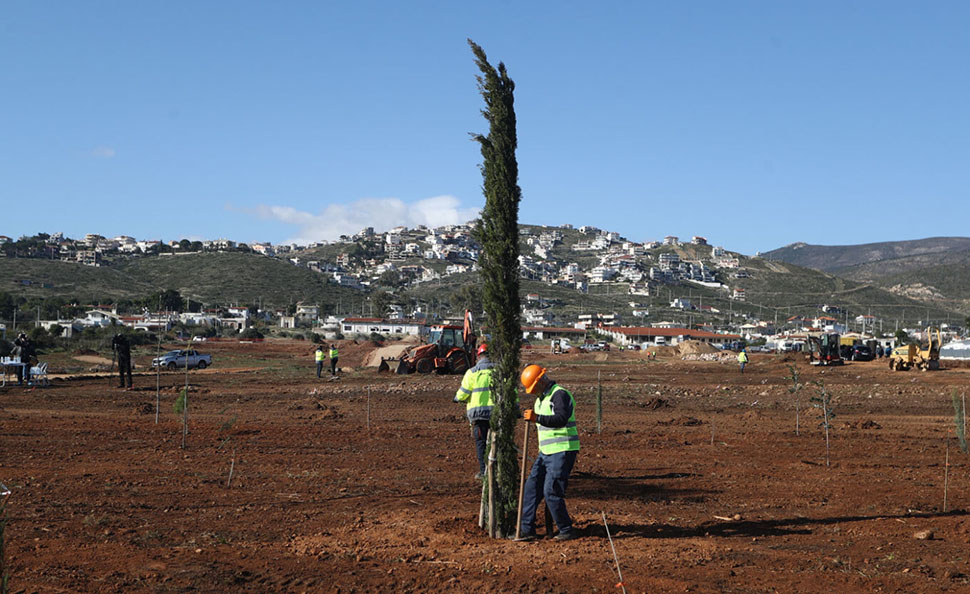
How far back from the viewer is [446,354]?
1538 inches

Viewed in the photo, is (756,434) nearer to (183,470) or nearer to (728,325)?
(183,470)

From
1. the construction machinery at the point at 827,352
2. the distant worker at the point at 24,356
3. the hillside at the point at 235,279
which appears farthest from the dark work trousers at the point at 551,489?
the hillside at the point at 235,279

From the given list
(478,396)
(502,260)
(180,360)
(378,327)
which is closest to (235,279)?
(378,327)

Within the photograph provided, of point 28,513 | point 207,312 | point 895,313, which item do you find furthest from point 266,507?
point 895,313

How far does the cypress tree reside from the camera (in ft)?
28.0

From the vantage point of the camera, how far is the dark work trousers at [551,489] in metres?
8.29

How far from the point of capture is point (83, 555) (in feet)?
25.4

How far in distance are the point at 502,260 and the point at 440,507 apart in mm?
3153

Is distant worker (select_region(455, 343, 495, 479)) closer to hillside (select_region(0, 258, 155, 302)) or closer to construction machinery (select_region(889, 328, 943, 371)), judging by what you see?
construction machinery (select_region(889, 328, 943, 371))

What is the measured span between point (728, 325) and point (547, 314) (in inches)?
1256

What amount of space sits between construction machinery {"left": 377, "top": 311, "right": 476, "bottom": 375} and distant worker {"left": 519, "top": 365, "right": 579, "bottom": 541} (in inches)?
1148

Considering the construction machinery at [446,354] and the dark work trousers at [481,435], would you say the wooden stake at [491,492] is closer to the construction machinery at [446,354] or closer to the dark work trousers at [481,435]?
the dark work trousers at [481,435]

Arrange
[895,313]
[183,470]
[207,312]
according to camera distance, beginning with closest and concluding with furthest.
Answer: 1. [183,470]
2. [207,312]
3. [895,313]

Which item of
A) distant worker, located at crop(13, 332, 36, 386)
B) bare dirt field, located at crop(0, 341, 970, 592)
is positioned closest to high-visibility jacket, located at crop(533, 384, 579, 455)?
bare dirt field, located at crop(0, 341, 970, 592)
